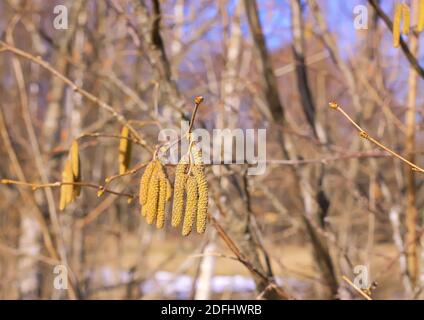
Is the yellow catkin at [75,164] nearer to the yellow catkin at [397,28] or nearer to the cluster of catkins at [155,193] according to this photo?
the cluster of catkins at [155,193]

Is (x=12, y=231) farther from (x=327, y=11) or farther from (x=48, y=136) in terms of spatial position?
(x=327, y=11)

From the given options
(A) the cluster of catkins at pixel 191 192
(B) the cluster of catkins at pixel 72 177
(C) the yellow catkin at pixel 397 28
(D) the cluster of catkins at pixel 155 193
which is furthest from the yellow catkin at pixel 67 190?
(C) the yellow catkin at pixel 397 28

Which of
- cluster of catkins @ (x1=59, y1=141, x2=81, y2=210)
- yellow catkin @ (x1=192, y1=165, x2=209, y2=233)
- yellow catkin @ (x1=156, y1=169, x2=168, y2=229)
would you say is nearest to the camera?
yellow catkin @ (x1=192, y1=165, x2=209, y2=233)

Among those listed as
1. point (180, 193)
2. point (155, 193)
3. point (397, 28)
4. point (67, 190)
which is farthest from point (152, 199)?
point (397, 28)

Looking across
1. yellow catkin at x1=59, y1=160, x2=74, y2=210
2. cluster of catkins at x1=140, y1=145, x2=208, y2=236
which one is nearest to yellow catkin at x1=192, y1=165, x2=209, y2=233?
cluster of catkins at x1=140, y1=145, x2=208, y2=236

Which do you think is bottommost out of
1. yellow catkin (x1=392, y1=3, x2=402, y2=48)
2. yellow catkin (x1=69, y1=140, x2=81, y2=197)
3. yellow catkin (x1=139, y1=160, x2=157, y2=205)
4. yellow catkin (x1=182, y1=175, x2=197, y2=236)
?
yellow catkin (x1=182, y1=175, x2=197, y2=236)

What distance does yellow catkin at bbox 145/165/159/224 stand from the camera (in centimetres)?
135

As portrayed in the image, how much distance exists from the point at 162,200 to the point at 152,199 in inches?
0.9

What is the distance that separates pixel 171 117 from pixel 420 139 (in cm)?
292

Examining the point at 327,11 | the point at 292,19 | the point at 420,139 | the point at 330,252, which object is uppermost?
the point at 327,11

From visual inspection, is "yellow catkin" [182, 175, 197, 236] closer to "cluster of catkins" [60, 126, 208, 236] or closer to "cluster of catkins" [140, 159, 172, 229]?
"cluster of catkins" [60, 126, 208, 236]

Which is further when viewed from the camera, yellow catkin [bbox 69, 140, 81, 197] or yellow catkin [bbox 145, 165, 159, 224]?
yellow catkin [bbox 69, 140, 81, 197]

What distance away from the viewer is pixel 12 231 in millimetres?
5141
